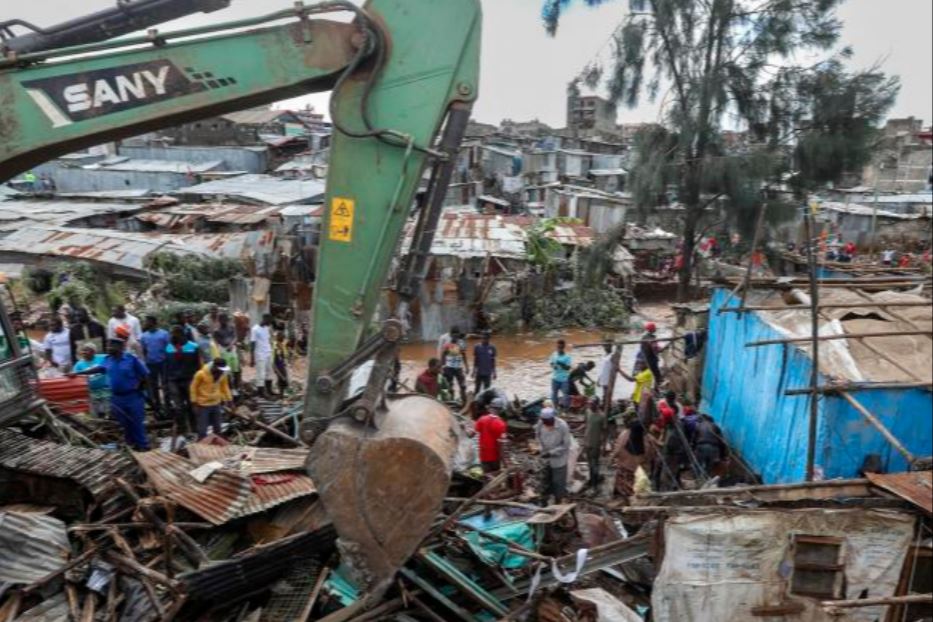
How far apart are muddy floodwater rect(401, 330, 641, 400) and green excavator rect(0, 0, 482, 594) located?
9.61m

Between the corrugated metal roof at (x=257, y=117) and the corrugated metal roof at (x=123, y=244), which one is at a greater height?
the corrugated metal roof at (x=257, y=117)

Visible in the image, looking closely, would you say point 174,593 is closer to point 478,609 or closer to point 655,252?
point 478,609

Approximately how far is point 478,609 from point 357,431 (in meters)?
2.47

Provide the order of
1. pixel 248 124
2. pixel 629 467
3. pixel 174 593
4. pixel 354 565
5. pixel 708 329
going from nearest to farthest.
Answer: pixel 354 565 → pixel 174 593 → pixel 629 467 → pixel 708 329 → pixel 248 124

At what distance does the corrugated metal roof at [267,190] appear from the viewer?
935 inches

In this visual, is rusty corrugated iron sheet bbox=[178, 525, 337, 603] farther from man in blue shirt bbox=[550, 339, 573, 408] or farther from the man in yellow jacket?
man in blue shirt bbox=[550, 339, 573, 408]

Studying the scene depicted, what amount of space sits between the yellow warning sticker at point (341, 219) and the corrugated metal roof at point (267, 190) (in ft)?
62.0

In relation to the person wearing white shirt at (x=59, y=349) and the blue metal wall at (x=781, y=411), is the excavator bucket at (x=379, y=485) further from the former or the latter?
the person wearing white shirt at (x=59, y=349)

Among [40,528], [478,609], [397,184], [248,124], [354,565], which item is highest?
[248,124]

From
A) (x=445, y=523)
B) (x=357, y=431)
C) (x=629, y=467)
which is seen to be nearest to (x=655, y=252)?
(x=629, y=467)

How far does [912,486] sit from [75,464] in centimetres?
705

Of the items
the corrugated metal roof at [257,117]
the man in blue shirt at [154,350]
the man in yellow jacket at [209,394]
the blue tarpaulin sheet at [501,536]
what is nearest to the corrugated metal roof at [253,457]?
the man in yellow jacket at [209,394]

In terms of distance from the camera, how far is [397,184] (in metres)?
3.89

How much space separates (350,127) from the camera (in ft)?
12.6
